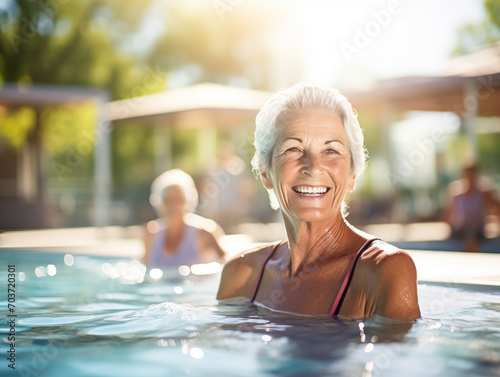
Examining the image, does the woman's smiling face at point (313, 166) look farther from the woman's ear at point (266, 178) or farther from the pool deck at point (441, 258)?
the pool deck at point (441, 258)

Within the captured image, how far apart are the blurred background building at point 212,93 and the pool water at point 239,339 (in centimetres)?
114

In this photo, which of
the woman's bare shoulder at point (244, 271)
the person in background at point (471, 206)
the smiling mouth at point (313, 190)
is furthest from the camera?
the person in background at point (471, 206)

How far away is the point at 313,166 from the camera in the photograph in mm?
2746

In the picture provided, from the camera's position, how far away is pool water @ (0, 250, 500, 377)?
7.77 feet

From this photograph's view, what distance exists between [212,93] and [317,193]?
11.8 meters

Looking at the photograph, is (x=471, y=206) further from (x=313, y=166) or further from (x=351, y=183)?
(x=313, y=166)

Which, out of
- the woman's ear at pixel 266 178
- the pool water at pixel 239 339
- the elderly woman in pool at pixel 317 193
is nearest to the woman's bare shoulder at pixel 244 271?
the pool water at pixel 239 339

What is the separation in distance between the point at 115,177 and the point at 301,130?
1076 inches

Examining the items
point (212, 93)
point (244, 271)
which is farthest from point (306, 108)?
point (212, 93)

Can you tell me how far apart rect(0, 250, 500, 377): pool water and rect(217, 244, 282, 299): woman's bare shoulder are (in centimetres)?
7

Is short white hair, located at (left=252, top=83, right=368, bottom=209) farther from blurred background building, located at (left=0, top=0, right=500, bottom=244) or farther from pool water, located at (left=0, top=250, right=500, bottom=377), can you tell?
pool water, located at (left=0, top=250, right=500, bottom=377)

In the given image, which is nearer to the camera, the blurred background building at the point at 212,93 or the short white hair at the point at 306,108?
the short white hair at the point at 306,108

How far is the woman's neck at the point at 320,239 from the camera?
2843 mm

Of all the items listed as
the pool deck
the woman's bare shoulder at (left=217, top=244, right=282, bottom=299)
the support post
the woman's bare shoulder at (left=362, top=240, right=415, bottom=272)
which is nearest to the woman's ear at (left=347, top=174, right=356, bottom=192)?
the woman's bare shoulder at (left=362, top=240, right=415, bottom=272)
